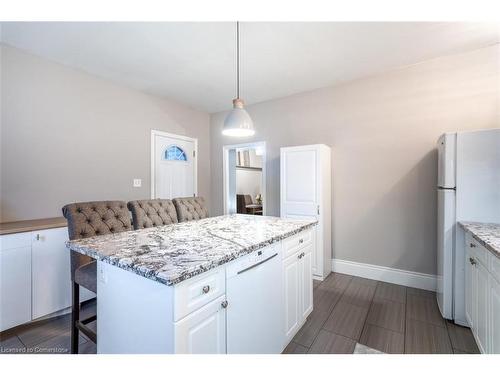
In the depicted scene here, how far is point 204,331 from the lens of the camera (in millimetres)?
1023

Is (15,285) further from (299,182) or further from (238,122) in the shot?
(299,182)

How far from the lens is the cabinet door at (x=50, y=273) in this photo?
2.05m

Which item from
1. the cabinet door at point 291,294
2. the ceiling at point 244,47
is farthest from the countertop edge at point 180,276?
the ceiling at point 244,47

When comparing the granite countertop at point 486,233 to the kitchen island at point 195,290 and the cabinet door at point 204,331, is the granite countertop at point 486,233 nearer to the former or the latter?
the kitchen island at point 195,290

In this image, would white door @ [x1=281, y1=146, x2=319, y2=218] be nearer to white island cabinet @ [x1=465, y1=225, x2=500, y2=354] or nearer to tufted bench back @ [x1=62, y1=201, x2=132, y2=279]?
white island cabinet @ [x1=465, y1=225, x2=500, y2=354]

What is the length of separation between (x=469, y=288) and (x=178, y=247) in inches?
88.6

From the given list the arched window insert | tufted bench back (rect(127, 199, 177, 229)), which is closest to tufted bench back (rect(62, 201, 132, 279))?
tufted bench back (rect(127, 199, 177, 229))

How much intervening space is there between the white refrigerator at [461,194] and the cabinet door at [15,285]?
3.68 metres

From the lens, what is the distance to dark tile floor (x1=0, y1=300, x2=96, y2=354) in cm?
177

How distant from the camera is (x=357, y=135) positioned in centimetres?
308

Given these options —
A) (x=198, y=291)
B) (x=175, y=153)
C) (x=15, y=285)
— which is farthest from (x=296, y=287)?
(x=175, y=153)

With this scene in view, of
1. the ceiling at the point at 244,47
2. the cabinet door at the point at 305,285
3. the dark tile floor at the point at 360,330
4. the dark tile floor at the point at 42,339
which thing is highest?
the ceiling at the point at 244,47
